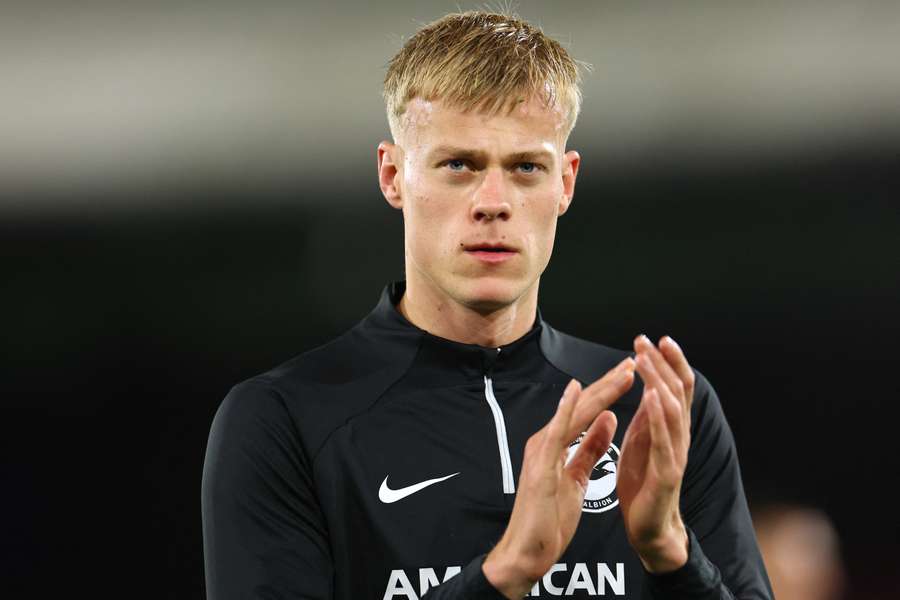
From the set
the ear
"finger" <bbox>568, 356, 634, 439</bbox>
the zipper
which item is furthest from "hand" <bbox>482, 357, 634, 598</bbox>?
the ear

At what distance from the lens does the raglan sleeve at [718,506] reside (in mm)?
1630

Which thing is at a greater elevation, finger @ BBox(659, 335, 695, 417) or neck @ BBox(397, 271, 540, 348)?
neck @ BBox(397, 271, 540, 348)

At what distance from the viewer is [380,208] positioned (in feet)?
10.1

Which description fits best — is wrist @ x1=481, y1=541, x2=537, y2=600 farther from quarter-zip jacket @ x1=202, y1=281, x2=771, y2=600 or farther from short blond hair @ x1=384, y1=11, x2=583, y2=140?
short blond hair @ x1=384, y1=11, x2=583, y2=140

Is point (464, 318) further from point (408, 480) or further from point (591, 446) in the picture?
point (591, 446)

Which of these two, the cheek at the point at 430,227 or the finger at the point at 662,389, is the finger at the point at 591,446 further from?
the cheek at the point at 430,227

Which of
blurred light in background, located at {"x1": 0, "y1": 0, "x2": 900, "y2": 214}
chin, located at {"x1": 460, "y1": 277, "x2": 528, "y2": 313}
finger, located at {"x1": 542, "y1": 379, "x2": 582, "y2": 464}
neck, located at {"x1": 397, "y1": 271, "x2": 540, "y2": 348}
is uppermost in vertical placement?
blurred light in background, located at {"x1": 0, "y1": 0, "x2": 900, "y2": 214}

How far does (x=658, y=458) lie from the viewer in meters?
1.33

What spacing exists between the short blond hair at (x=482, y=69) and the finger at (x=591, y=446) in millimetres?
471

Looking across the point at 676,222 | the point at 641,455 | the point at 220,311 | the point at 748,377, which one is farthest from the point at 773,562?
the point at 641,455

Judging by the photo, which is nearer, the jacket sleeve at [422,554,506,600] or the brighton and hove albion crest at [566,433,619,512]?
the jacket sleeve at [422,554,506,600]

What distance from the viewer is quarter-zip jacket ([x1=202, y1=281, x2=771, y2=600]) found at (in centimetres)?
152

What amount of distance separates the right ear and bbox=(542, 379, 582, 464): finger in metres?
0.51

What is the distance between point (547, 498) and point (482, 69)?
0.61 m
